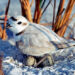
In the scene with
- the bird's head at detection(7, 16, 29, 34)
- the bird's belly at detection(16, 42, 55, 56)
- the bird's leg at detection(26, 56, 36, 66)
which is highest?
the bird's head at detection(7, 16, 29, 34)

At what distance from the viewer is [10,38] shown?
1574mm

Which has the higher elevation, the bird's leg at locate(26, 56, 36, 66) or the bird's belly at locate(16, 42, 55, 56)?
the bird's belly at locate(16, 42, 55, 56)

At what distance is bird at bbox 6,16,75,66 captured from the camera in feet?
3.84

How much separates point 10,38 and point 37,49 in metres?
0.46

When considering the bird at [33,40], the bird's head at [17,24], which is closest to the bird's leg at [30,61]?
the bird at [33,40]

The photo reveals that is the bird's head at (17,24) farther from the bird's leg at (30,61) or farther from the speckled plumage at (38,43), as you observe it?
the bird's leg at (30,61)

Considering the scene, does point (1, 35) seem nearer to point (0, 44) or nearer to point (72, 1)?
point (0, 44)

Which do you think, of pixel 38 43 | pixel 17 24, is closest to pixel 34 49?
pixel 38 43

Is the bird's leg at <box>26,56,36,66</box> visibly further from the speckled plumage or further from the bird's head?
the bird's head

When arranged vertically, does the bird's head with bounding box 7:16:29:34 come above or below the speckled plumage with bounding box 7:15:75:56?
above

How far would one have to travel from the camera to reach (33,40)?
3.86ft

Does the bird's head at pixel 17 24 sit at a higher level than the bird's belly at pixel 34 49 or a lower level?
higher

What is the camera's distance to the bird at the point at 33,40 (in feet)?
3.84

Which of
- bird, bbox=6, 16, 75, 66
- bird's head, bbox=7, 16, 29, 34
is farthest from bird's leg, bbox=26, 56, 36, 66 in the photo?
bird's head, bbox=7, 16, 29, 34
